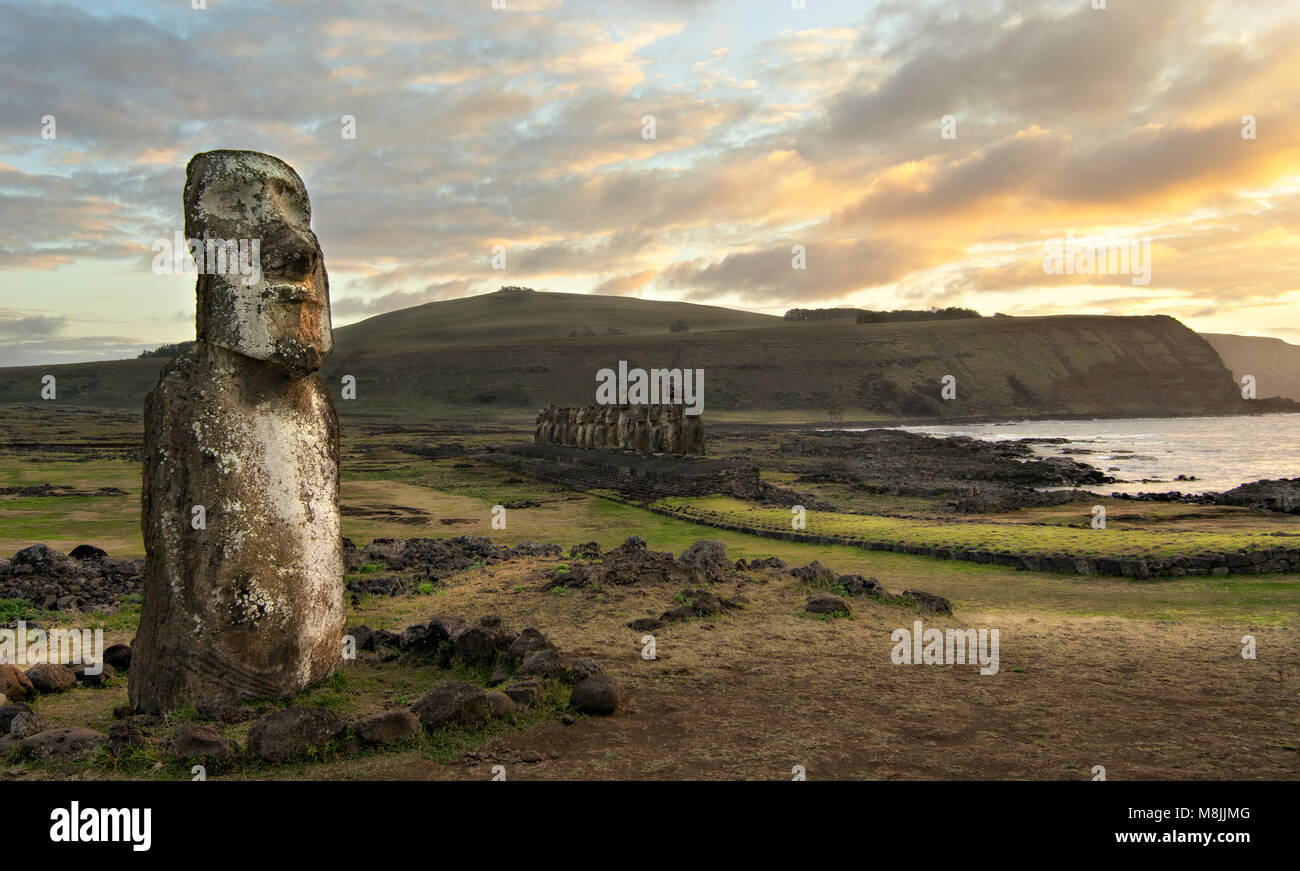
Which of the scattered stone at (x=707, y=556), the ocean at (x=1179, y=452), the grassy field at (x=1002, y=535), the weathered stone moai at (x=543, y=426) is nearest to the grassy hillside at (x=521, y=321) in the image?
the ocean at (x=1179, y=452)

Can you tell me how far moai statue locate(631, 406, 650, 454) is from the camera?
101ft

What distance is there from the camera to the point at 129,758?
5570mm

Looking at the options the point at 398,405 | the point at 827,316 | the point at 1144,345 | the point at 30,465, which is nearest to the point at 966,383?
the point at 1144,345

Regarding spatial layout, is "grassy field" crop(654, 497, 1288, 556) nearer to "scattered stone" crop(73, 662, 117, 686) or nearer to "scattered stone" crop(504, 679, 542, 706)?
"scattered stone" crop(504, 679, 542, 706)

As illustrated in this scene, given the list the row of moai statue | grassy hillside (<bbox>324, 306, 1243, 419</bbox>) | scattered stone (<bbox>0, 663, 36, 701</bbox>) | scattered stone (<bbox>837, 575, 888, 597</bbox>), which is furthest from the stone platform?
grassy hillside (<bbox>324, 306, 1243, 419</bbox>)

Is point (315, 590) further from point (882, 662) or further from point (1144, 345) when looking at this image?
point (1144, 345)

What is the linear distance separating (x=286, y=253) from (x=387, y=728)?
3620 mm

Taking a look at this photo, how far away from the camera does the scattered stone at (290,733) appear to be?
558 centimetres

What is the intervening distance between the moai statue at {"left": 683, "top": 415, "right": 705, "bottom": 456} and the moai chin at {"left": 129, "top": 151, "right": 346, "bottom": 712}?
23.1m

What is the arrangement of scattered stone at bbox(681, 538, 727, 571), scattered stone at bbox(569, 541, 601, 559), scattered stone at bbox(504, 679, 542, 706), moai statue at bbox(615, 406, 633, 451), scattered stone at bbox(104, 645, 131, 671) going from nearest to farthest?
scattered stone at bbox(504, 679, 542, 706) < scattered stone at bbox(104, 645, 131, 671) < scattered stone at bbox(681, 538, 727, 571) < scattered stone at bbox(569, 541, 601, 559) < moai statue at bbox(615, 406, 633, 451)

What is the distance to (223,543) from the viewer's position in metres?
6.50

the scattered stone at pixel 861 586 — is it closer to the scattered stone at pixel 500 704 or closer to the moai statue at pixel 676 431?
the scattered stone at pixel 500 704

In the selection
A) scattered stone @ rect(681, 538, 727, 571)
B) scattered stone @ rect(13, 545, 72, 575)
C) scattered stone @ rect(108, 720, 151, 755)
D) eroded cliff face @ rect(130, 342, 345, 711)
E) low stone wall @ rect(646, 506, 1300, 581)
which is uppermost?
eroded cliff face @ rect(130, 342, 345, 711)

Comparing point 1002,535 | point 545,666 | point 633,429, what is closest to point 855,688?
point 545,666
